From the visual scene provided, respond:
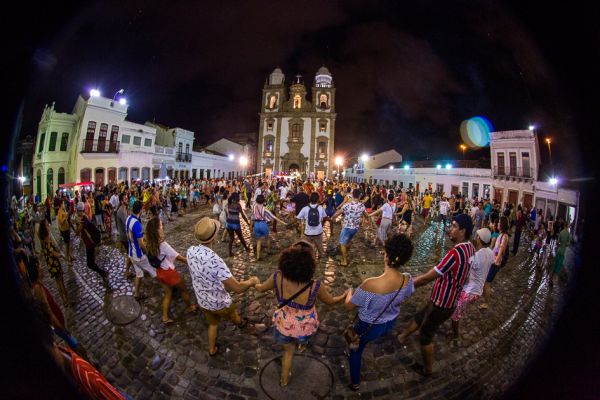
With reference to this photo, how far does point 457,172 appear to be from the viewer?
1992 cm

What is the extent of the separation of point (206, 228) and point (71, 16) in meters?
2.00

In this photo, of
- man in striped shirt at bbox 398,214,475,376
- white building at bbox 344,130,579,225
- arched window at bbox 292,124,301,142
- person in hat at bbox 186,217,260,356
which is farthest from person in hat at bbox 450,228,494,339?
arched window at bbox 292,124,301,142

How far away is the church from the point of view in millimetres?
44906

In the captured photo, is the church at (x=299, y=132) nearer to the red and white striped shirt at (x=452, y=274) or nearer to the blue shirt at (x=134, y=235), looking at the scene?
the blue shirt at (x=134, y=235)

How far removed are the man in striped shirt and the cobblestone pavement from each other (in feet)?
1.26

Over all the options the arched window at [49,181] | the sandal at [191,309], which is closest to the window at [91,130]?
the arched window at [49,181]

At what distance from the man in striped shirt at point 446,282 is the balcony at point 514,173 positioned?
0.80 m

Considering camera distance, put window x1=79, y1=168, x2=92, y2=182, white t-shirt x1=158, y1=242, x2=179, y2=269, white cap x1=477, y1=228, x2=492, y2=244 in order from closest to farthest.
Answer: window x1=79, y1=168, x2=92, y2=182, white cap x1=477, y1=228, x2=492, y2=244, white t-shirt x1=158, y1=242, x2=179, y2=269

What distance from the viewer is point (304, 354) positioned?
2602 mm

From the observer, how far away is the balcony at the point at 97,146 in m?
2.36

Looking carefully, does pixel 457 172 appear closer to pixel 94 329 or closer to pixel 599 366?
pixel 599 366

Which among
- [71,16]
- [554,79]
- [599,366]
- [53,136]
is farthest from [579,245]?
[53,136]

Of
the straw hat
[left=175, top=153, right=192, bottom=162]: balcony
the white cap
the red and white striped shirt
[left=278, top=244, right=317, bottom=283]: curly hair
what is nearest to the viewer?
[left=278, top=244, right=317, bottom=283]: curly hair

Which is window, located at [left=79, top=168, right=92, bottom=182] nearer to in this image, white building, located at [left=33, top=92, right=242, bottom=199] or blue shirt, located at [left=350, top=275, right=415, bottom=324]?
white building, located at [left=33, top=92, right=242, bottom=199]
